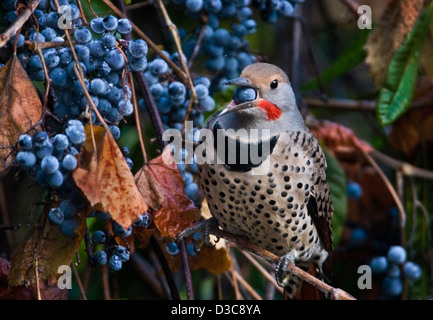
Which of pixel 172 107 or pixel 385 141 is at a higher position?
pixel 172 107

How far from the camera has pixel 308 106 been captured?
132 inches

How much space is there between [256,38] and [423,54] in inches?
38.9

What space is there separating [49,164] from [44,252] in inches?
12.3

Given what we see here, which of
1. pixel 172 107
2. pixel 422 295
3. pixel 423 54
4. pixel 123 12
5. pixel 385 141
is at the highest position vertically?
pixel 123 12

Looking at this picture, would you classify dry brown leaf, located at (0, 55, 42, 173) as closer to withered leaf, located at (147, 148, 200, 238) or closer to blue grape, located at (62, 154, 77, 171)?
blue grape, located at (62, 154, 77, 171)

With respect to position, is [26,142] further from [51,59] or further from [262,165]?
[262,165]

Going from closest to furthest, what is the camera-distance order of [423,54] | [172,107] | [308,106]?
[172,107] < [423,54] < [308,106]

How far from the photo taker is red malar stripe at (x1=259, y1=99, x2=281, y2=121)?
7.22ft

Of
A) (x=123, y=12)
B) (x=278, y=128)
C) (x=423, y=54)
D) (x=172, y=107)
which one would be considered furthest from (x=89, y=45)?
(x=423, y=54)

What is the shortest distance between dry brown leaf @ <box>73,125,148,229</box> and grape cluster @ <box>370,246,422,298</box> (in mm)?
1572

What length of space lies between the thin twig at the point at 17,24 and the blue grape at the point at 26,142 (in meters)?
0.22

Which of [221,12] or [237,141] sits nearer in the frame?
[237,141]

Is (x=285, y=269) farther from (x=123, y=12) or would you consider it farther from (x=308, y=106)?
(x=308, y=106)

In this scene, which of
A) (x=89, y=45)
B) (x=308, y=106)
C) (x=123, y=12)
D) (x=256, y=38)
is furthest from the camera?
(x=256, y=38)
